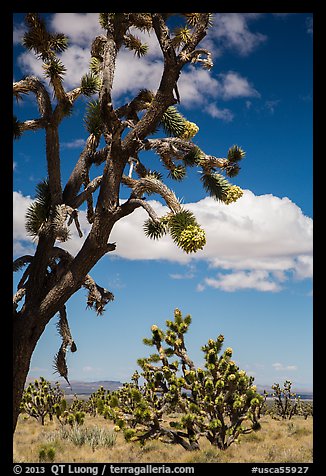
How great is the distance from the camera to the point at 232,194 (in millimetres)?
7633

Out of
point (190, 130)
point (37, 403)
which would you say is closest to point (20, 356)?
point (190, 130)

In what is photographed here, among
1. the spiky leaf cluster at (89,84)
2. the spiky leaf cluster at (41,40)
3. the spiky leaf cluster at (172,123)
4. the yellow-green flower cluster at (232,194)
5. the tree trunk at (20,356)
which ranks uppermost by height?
the spiky leaf cluster at (41,40)

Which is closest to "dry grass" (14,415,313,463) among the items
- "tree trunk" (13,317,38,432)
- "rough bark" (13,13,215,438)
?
"tree trunk" (13,317,38,432)

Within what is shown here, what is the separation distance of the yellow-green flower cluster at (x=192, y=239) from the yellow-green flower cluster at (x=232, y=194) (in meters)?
2.12

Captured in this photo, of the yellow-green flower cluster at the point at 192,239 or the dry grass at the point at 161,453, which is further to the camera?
the dry grass at the point at 161,453

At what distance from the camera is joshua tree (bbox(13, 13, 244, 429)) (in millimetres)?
6871

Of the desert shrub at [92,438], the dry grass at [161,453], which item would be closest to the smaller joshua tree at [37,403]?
the dry grass at [161,453]

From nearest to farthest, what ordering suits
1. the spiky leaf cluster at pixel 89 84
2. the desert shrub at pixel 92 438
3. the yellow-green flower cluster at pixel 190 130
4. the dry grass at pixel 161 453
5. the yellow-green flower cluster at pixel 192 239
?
1. the yellow-green flower cluster at pixel 192 239
2. the spiky leaf cluster at pixel 89 84
3. the yellow-green flower cluster at pixel 190 130
4. the dry grass at pixel 161 453
5. the desert shrub at pixel 92 438

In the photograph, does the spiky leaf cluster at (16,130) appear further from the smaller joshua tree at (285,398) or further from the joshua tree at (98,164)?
the smaller joshua tree at (285,398)

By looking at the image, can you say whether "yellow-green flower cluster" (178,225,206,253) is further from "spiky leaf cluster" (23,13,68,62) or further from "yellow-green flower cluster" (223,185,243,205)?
"spiky leaf cluster" (23,13,68,62)

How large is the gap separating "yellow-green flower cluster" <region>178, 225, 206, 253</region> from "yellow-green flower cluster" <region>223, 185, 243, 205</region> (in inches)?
83.7

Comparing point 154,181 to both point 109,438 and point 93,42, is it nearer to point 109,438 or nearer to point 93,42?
point 93,42

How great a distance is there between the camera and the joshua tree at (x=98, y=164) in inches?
271
